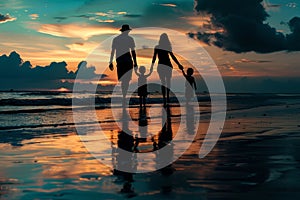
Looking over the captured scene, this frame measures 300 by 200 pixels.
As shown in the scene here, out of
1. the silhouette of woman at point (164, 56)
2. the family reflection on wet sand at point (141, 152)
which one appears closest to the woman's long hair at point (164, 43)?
the silhouette of woman at point (164, 56)

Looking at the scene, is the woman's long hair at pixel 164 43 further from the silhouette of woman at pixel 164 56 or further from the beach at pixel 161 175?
the beach at pixel 161 175

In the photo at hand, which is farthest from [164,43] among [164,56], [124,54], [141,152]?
[141,152]

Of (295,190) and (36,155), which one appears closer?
(295,190)

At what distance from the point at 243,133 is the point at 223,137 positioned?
1.21 m

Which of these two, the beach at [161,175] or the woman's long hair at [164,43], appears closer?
the beach at [161,175]

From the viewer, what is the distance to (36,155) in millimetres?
7820

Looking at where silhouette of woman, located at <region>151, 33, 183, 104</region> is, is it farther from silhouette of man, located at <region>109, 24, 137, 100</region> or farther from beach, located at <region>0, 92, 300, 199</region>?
beach, located at <region>0, 92, 300, 199</region>

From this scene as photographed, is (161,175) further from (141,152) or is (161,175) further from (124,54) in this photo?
(124,54)

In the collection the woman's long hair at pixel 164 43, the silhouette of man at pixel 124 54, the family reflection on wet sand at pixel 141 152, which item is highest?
the woman's long hair at pixel 164 43

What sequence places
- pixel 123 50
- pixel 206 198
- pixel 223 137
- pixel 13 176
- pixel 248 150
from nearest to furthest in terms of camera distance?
pixel 206 198, pixel 13 176, pixel 248 150, pixel 223 137, pixel 123 50

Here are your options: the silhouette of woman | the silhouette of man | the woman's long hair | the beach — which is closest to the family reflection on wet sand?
the beach

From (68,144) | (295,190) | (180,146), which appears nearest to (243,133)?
(180,146)

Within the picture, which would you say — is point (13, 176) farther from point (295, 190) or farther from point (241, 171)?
point (295, 190)

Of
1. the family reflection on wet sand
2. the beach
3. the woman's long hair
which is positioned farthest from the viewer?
the woman's long hair
